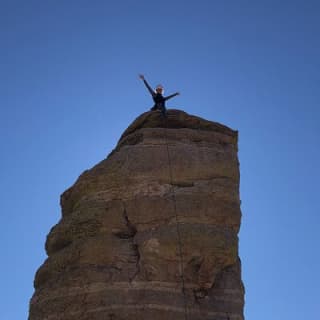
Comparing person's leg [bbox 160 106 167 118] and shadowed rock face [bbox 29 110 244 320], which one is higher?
person's leg [bbox 160 106 167 118]

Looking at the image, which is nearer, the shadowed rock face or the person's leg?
the shadowed rock face

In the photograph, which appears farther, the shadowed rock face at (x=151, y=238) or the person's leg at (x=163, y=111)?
the person's leg at (x=163, y=111)

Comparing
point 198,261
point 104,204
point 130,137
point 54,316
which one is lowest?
point 54,316

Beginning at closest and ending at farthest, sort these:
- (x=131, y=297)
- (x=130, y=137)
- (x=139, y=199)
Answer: (x=131, y=297) < (x=139, y=199) < (x=130, y=137)

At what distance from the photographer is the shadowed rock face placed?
1928cm

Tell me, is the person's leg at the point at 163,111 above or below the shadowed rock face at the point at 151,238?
above

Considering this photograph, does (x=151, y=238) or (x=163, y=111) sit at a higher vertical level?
(x=163, y=111)

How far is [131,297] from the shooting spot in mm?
19109

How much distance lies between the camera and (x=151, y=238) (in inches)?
781

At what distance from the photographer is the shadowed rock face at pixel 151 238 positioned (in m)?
19.3

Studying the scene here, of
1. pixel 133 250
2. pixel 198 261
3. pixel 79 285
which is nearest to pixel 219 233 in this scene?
pixel 198 261

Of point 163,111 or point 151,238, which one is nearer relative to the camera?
point 151,238

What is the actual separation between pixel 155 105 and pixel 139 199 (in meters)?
4.47

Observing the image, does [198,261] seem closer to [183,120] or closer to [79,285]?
[79,285]
